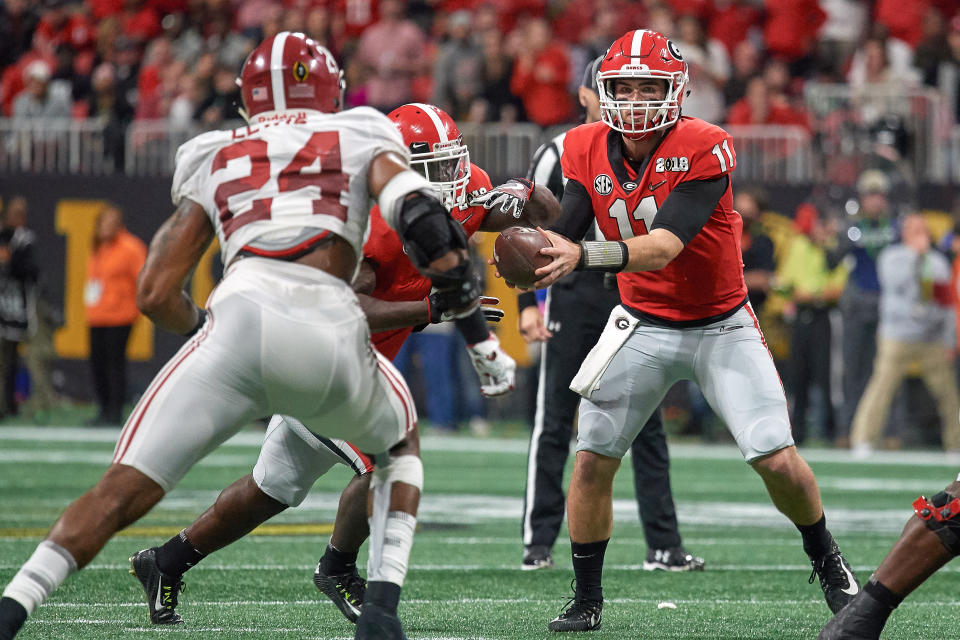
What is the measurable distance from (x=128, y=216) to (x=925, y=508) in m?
12.2

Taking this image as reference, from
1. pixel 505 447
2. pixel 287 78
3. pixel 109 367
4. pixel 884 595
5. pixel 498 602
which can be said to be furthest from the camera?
pixel 109 367

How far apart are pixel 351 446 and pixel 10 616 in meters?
1.40

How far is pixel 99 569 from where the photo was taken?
6.16 metres

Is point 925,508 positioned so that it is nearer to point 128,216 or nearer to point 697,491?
point 697,491

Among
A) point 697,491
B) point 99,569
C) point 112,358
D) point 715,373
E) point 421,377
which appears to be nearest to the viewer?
point 715,373

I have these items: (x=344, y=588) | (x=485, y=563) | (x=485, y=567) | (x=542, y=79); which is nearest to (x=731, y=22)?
(x=542, y=79)

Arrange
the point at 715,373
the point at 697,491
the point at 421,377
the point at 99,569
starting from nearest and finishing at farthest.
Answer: the point at 715,373 < the point at 99,569 < the point at 697,491 < the point at 421,377

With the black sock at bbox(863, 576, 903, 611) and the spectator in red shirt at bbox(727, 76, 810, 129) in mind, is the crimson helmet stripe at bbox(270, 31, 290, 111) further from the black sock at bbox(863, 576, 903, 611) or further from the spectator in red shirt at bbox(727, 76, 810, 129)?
the spectator in red shirt at bbox(727, 76, 810, 129)

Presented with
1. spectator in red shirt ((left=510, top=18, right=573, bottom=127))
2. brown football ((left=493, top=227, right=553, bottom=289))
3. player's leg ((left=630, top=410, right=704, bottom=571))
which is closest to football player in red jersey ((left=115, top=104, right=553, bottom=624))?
brown football ((left=493, top=227, right=553, bottom=289))

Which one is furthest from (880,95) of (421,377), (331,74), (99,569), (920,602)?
(331,74)

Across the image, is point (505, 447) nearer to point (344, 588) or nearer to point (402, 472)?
point (344, 588)

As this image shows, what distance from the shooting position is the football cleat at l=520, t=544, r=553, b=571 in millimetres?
6484

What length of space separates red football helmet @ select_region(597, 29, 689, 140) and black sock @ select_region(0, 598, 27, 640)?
2.48 m

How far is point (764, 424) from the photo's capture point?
490 cm
